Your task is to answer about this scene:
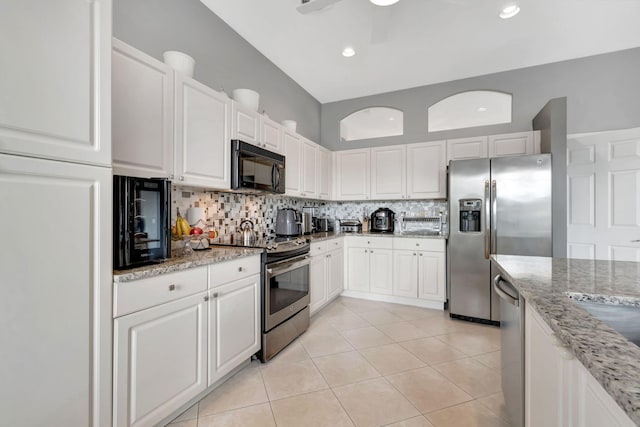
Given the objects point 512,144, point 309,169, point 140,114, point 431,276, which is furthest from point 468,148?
point 140,114

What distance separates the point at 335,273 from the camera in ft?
12.1

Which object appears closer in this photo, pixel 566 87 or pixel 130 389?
pixel 130 389

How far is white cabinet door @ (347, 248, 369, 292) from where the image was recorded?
385cm

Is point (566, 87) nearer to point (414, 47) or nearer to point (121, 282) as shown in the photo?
point (414, 47)

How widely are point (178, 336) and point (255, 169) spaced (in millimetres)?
1481

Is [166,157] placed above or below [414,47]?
below

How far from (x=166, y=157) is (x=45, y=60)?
0.82 meters

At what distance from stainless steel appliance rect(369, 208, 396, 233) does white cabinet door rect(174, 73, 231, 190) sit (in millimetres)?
2448

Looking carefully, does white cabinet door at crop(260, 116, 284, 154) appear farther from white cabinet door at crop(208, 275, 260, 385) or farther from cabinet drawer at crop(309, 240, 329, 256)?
white cabinet door at crop(208, 275, 260, 385)

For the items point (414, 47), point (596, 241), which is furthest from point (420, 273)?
point (414, 47)

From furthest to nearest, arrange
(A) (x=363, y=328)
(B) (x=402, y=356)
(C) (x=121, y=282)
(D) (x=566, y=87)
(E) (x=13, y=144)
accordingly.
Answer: (D) (x=566, y=87) → (A) (x=363, y=328) → (B) (x=402, y=356) → (C) (x=121, y=282) → (E) (x=13, y=144)

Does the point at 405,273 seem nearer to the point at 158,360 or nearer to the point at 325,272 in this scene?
the point at 325,272

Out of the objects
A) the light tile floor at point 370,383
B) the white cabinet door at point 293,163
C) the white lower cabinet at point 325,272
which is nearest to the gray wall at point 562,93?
the white cabinet door at point 293,163

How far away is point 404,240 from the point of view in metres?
3.62
